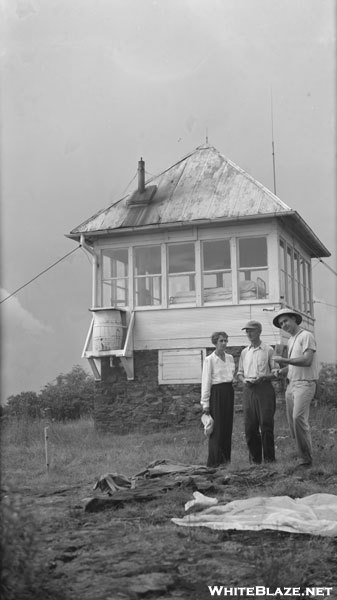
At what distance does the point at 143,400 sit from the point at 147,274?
10.4ft

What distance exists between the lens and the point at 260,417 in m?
10.0

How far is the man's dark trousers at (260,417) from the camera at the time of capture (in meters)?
10.0

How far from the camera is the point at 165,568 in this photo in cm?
492

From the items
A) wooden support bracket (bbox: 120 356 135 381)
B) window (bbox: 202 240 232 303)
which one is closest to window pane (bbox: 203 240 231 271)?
window (bbox: 202 240 232 303)

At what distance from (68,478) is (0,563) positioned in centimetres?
675

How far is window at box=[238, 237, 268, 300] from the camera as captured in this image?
18656 millimetres

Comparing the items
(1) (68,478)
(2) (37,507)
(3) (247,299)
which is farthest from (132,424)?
(2) (37,507)

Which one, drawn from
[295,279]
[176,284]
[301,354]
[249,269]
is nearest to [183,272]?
[176,284]

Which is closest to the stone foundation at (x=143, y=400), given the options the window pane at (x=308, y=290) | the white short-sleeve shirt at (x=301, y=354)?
the window pane at (x=308, y=290)

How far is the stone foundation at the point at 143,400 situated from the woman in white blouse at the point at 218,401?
26.1 ft

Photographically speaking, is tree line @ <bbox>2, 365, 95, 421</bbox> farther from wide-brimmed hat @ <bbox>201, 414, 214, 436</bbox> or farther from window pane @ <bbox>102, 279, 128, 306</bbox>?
wide-brimmed hat @ <bbox>201, 414, 214, 436</bbox>

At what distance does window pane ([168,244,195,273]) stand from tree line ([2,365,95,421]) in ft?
20.7

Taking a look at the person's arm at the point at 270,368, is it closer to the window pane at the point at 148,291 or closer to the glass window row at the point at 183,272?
the glass window row at the point at 183,272

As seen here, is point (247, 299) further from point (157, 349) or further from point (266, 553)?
point (266, 553)
